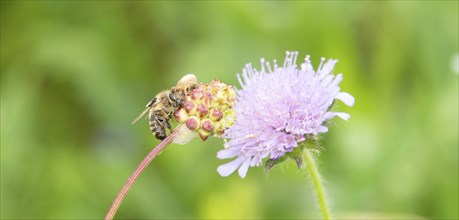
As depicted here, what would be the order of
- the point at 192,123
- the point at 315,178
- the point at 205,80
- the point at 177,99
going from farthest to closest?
the point at 205,80 → the point at 315,178 → the point at 177,99 → the point at 192,123

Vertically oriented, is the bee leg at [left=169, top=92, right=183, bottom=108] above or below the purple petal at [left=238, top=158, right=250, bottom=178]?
above

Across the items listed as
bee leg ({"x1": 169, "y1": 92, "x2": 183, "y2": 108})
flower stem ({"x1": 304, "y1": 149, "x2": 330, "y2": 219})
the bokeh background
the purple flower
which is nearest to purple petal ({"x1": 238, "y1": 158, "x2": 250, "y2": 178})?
the purple flower

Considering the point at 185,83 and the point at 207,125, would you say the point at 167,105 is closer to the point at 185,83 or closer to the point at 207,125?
the point at 185,83

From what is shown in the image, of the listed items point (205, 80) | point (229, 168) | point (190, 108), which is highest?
point (205, 80)

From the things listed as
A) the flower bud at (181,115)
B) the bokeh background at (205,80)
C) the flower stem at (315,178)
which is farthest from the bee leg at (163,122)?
the bokeh background at (205,80)

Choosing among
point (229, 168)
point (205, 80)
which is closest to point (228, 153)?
point (229, 168)

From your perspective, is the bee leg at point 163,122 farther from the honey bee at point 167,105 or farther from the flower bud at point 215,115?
the flower bud at point 215,115

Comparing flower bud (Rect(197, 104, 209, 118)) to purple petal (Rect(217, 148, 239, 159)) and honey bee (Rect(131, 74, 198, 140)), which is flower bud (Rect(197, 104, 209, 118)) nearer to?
honey bee (Rect(131, 74, 198, 140))
